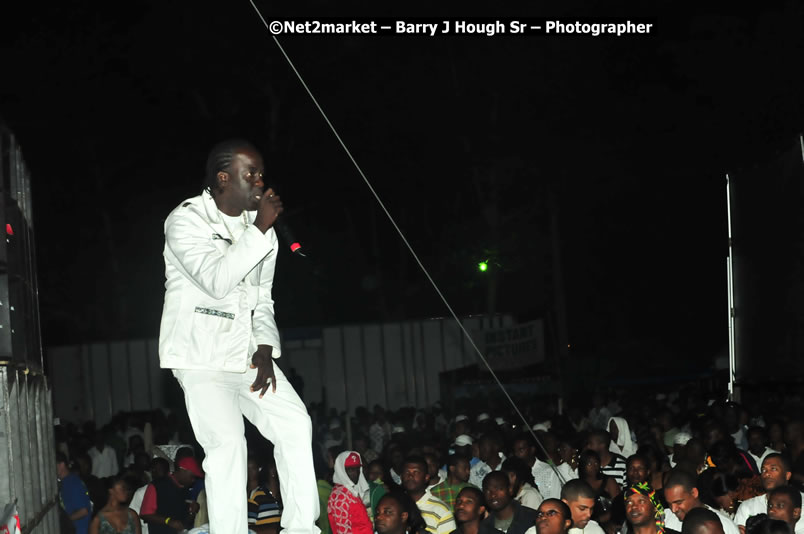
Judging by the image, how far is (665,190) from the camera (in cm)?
4106

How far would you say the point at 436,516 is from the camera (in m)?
8.66

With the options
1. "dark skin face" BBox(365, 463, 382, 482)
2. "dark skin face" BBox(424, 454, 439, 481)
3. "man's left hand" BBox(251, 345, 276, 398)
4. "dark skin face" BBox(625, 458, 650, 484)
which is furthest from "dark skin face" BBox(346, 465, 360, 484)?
"man's left hand" BBox(251, 345, 276, 398)

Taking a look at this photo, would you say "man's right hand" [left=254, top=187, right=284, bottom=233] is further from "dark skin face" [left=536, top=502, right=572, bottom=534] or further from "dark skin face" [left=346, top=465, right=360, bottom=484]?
"dark skin face" [left=346, top=465, right=360, bottom=484]

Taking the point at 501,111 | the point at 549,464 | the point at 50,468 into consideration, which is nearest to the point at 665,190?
the point at 501,111

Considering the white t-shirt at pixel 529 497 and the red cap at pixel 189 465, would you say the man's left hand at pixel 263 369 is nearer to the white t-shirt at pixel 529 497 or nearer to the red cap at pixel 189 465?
the white t-shirt at pixel 529 497

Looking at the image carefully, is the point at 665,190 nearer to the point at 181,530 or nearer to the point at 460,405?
the point at 460,405

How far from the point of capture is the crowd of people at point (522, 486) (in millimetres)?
7086

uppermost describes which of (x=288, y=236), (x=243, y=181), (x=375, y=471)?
(x=243, y=181)

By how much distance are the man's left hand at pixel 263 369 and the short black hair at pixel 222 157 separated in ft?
2.46

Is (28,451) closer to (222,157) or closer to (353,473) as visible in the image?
(222,157)

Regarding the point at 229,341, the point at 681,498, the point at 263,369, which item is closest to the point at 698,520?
the point at 681,498

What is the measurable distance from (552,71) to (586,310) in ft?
56.7

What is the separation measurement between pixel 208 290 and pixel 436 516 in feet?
14.4

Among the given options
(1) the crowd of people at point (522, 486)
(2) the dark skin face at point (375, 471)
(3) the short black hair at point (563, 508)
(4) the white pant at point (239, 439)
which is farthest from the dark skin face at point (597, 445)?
(4) the white pant at point (239, 439)
